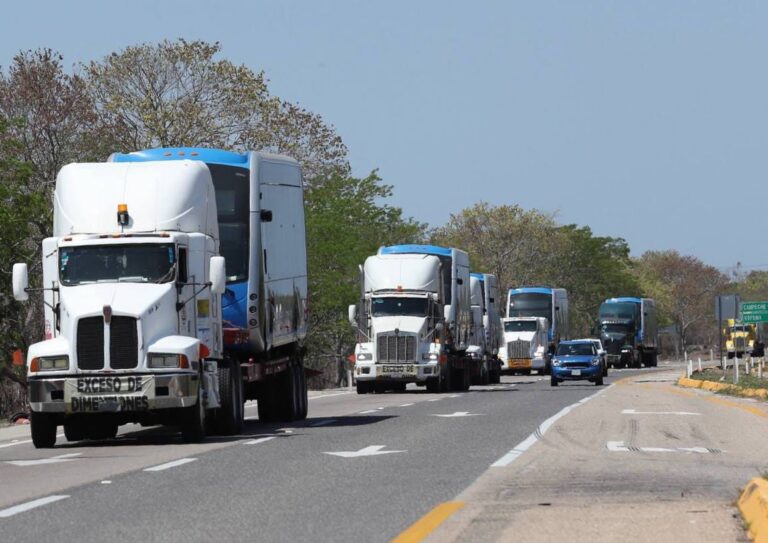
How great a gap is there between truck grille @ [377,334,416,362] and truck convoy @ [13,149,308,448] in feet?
70.3

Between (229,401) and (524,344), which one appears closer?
(229,401)

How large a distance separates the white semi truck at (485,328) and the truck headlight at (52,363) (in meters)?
32.7

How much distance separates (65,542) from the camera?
10.9m

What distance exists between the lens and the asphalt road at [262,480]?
1162 cm

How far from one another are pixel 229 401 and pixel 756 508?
42.3ft

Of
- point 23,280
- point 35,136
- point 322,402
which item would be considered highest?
point 35,136

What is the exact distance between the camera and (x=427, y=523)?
1163 cm

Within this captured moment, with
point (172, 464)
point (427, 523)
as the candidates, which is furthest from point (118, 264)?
point (427, 523)

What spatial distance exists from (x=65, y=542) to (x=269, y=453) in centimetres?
835

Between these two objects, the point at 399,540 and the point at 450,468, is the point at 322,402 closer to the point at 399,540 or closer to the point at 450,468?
the point at 450,468

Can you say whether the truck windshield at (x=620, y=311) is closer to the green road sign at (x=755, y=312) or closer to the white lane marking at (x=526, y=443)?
the green road sign at (x=755, y=312)

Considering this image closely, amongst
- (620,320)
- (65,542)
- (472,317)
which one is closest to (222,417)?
(65,542)

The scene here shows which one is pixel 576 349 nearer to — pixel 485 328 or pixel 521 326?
pixel 485 328

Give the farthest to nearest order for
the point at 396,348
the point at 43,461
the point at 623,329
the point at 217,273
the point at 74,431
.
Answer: the point at 623,329, the point at 396,348, the point at 74,431, the point at 217,273, the point at 43,461
